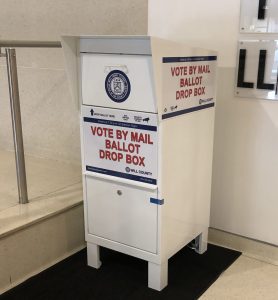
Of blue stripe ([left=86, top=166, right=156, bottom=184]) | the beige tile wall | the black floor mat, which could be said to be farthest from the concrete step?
the beige tile wall

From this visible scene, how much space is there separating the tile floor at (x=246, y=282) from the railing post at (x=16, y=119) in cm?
117

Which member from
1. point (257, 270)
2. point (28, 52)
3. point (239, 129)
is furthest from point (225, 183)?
point (28, 52)

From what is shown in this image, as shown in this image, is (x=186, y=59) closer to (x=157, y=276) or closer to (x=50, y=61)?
(x=157, y=276)

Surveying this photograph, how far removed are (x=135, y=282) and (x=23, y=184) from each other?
846 mm

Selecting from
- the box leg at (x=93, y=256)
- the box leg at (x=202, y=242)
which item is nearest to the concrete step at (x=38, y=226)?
the box leg at (x=93, y=256)

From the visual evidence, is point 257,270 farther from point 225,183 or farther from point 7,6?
point 7,6

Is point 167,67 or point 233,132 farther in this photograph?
point 233,132

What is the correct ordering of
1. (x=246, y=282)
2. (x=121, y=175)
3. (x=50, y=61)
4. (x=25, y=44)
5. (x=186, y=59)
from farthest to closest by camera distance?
(x=50, y=61), (x=25, y=44), (x=246, y=282), (x=121, y=175), (x=186, y=59)

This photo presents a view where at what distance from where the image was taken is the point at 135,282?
7.14 feet

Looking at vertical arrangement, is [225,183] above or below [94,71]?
below

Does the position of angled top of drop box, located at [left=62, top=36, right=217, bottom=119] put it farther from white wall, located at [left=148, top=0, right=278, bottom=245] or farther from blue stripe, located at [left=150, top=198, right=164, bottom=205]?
blue stripe, located at [left=150, top=198, right=164, bottom=205]

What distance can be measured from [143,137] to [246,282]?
1.00 metres

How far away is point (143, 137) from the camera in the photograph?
1897 millimetres

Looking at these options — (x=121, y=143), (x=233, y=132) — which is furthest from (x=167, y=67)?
(x=233, y=132)
